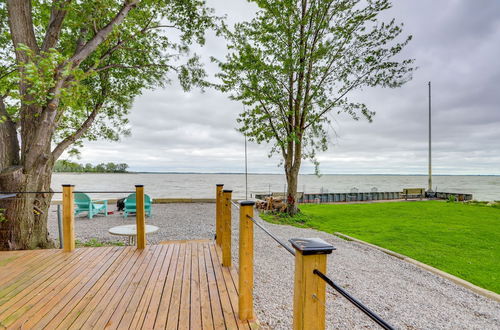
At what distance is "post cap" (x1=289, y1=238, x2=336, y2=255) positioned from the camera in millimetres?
1011

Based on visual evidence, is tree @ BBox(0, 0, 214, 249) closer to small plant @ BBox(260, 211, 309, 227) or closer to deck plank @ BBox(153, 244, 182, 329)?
deck plank @ BBox(153, 244, 182, 329)

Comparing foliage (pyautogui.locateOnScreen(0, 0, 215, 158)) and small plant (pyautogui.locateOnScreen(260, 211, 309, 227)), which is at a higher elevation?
foliage (pyautogui.locateOnScreen(0, 0, 215, 158))

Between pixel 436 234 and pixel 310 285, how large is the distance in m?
7.72

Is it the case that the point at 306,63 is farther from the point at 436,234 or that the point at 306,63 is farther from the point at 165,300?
the point at 165,300

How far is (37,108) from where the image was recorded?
13.7 ft

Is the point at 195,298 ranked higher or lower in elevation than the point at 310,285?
lower

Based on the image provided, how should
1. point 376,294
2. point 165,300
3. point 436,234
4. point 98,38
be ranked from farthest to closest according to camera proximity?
point 436,234 → point 98,38 → point 376,294 → point 165,300

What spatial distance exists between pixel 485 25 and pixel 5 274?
1521cm

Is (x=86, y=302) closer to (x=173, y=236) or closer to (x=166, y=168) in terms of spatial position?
(x=173, y=236)

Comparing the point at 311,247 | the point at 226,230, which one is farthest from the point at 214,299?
the point at 311,247

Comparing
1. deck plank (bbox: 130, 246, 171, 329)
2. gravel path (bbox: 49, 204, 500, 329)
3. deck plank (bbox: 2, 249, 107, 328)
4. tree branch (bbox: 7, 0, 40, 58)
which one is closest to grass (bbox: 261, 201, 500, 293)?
gravel path (bbox: 49, 204, 500, 329)

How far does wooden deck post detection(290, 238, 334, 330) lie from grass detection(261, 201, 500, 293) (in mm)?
4461

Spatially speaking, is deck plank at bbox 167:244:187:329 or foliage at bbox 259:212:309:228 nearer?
deck plank at bbox 167:244:187:329

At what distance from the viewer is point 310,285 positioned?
104cm
